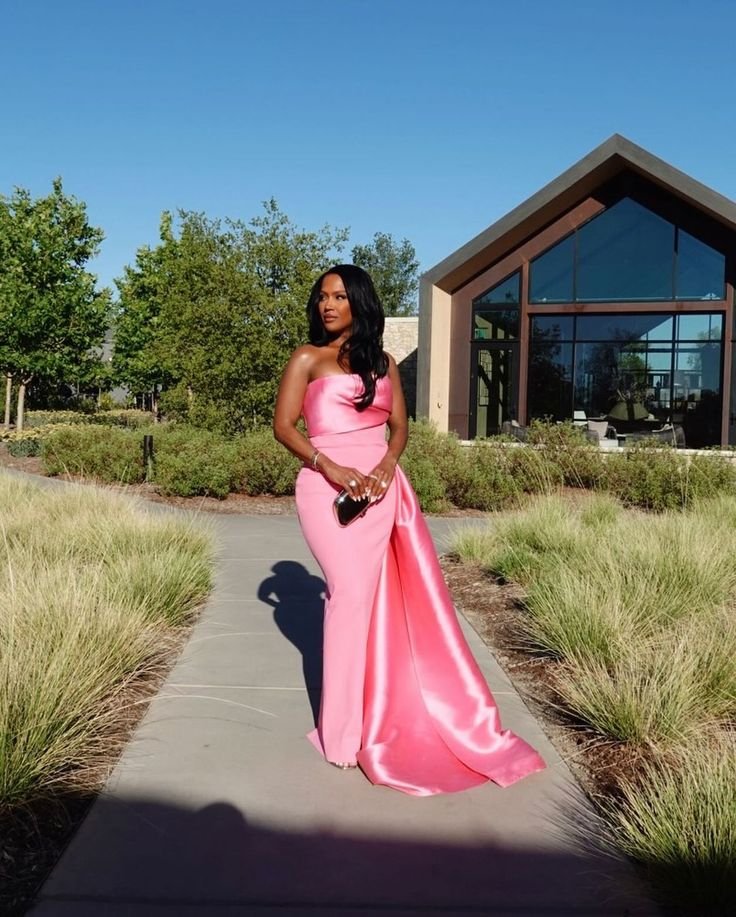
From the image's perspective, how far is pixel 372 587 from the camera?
3.67 meters

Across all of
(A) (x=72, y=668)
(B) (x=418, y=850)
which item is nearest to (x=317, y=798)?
(B) (x=418, y=850)

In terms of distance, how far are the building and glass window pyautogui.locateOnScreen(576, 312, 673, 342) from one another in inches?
1.0

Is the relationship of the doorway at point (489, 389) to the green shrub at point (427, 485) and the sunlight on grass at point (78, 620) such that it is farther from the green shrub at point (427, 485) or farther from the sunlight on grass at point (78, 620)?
the sunlight on grass at point (78, 620)

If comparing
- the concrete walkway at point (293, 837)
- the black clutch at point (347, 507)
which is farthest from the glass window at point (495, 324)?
the black clutch at point (347, 507)

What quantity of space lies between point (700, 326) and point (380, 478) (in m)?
18.0

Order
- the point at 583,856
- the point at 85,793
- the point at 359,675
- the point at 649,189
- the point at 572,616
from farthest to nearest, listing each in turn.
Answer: the point at 649,189 → the point at 572,616 → the point at 359,675 → the point at 85,793 → the point at 583,856

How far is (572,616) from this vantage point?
484 cm

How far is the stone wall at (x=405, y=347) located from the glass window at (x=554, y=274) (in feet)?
19.9

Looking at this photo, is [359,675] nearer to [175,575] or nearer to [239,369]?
[175,575]

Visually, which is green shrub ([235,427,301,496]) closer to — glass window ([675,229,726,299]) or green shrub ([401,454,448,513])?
green shrub ([401,454,448,513])

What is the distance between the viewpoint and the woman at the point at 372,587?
357cm

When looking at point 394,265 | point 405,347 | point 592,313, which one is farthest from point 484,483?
point 394,265

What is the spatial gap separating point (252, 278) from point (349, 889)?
14496mm

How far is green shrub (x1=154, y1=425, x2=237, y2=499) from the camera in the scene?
11719 mm
